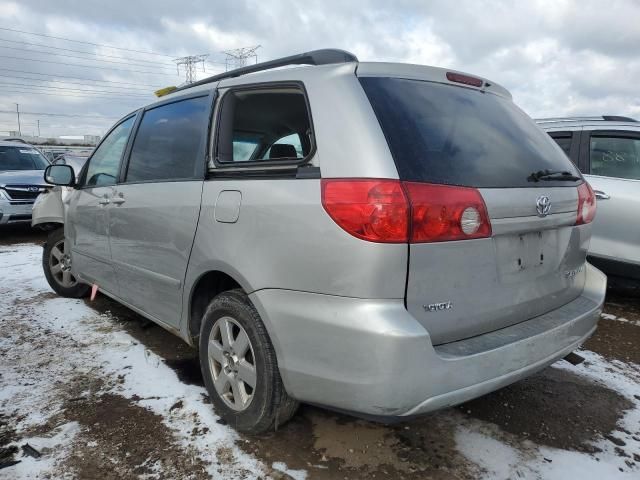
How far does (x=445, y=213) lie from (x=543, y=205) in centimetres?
61

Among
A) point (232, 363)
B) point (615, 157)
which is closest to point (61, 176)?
point (232, 363)

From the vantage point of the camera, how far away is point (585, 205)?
2432 millimetres

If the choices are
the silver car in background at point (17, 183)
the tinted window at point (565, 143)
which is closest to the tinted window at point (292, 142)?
the tinted window at point (565, 143)

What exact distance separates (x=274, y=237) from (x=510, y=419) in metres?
1.64

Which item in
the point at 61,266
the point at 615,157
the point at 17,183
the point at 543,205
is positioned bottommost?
the point at 61,266

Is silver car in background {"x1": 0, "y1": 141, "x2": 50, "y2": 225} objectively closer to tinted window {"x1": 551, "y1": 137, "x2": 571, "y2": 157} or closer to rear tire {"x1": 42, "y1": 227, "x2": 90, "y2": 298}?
rear tire {"x1": 42, "y1": 227, "x2": 90, "y2": 298}

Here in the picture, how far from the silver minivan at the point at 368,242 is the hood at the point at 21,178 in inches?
283

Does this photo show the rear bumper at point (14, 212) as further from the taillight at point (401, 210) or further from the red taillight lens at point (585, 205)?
the red taillight lens at point (585, 205)

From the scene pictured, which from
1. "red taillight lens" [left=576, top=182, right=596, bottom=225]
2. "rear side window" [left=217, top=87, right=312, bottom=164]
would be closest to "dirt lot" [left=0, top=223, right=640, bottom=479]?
"red taillight lens" [left=576, top=182, right=596, bottom=225]

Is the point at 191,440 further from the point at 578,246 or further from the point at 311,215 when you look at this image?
the point at 578,246

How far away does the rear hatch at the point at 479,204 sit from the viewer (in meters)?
1.79

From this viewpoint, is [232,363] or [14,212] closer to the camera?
[232,363]

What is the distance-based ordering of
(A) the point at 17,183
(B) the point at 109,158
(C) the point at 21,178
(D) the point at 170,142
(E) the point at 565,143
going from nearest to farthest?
(D) the point at 170,142 < (B) the point at 109,158 < (E) the point at 565,143 < (A) the point at 17,183 < (C) the point at 21,178

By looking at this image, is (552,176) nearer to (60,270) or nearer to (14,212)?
(60,270)
